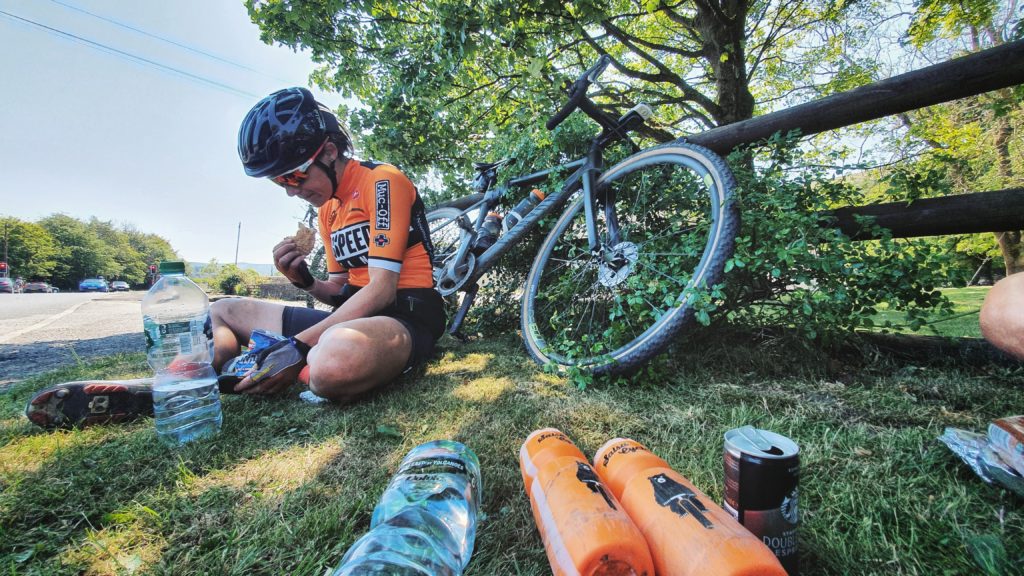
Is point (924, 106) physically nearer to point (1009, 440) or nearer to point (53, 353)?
point (1009, 440)

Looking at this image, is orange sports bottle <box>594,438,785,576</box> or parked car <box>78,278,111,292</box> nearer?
orange sports bottle <box>594,438,785,576</box>

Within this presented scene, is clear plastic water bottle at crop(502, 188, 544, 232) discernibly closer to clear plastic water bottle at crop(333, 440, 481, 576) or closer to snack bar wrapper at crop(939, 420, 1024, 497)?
clear plastic water bottle at crop(333, 440, 481, 576)

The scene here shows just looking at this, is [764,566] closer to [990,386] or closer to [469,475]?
[469,475]

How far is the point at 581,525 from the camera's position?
0.67 metres

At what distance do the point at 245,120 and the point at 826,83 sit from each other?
970cm

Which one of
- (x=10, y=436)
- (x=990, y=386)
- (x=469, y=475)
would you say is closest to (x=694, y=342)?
(x=990, y=386)

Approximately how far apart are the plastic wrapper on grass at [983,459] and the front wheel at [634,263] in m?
0.83

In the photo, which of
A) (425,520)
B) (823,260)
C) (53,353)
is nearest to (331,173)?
(425,520)

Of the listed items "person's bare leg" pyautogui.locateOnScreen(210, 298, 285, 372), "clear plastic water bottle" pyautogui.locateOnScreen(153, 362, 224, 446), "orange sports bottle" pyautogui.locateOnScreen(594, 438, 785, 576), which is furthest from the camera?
"person's bare leg" pyautogui.locateOnScreen(210, 298, 285, 372)

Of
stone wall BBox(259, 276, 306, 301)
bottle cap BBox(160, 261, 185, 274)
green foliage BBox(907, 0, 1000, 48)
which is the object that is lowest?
stone wall BBox(259, 276, 306, 301)

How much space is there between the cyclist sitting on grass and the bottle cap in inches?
19.9

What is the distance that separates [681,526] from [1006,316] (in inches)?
39.2

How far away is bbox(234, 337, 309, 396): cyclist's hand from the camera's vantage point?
1835 millimetres

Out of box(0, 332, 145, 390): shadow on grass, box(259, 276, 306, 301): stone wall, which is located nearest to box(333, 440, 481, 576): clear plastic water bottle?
box(0, 332, 145, 390): shadow on grass
